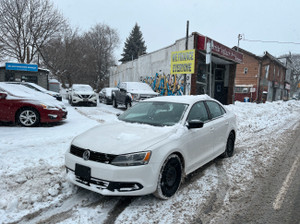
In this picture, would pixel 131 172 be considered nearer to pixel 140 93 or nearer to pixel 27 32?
pixel 140 93

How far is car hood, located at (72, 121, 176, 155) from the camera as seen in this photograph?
9.45 ft

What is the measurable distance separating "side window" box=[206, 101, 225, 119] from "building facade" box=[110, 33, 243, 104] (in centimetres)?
804

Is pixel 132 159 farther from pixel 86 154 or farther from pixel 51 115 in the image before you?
pixel 51 115

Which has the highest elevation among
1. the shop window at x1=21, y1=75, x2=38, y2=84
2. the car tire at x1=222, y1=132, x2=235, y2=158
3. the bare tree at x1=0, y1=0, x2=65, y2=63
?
the bare tree at x1=0, y1=0, x2=65, y2=63

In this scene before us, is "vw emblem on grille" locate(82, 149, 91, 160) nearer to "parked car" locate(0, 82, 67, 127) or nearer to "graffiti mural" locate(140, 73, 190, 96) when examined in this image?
"parked car" locate(0, 82, 67, 127)

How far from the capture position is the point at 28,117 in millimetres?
7344

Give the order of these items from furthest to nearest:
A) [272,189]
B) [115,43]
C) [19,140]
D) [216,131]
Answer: [115,43], [19,140], [216,131], [272,189]

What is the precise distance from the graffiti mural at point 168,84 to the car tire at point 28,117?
34.1 ft

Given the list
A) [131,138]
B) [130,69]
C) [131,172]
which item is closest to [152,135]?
[131,138]

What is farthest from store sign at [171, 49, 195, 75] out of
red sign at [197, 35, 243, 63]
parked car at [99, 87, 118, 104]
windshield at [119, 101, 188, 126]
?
windshield at [119, 101, 188, 126]

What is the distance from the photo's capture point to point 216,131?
4.45 meters

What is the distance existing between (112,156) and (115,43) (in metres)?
47.1

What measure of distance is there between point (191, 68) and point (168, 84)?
13.2ft

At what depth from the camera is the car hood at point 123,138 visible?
288 cm
